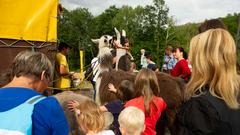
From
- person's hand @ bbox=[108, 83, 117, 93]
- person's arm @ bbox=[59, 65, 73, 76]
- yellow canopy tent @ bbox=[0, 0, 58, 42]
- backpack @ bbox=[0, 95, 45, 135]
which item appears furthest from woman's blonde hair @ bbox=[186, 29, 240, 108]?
person's arm @ bbox=[59, 65, 73, 76]

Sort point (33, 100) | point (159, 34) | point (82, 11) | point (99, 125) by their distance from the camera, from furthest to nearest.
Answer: point (82, 11), point (159, 34), point (99, 125), point (33, 100)

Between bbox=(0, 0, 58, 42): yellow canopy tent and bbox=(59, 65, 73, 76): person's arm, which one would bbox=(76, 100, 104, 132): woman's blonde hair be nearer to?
bbox=(0, 0, 58, 42): yellow canopy tent

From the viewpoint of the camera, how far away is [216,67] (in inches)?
84.7

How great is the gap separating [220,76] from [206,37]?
0.77 ft

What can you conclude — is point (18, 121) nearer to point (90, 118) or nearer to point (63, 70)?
point (90, 118)

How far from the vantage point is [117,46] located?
671 cm

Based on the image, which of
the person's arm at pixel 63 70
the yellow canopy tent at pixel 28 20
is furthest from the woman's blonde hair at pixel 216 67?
the person's arm at pixel 63 70

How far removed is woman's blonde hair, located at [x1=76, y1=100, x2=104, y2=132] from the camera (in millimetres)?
3279

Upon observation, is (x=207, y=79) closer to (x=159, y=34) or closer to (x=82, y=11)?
(x=159, y=34)

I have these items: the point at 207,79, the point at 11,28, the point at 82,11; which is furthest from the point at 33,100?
the point at 82,11

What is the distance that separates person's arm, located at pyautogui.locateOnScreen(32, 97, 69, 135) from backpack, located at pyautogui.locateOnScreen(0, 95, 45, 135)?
0.03 meters

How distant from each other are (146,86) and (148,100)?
160 mm

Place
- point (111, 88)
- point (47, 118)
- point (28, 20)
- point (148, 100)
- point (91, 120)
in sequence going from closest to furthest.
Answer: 1. point (47, 118)
2. point (91, 120)
3. point (148, 100)
4. point (111, 88)
5. point (28, 20)

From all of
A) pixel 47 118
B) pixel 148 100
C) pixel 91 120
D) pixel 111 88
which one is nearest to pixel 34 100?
pixel 47 118
